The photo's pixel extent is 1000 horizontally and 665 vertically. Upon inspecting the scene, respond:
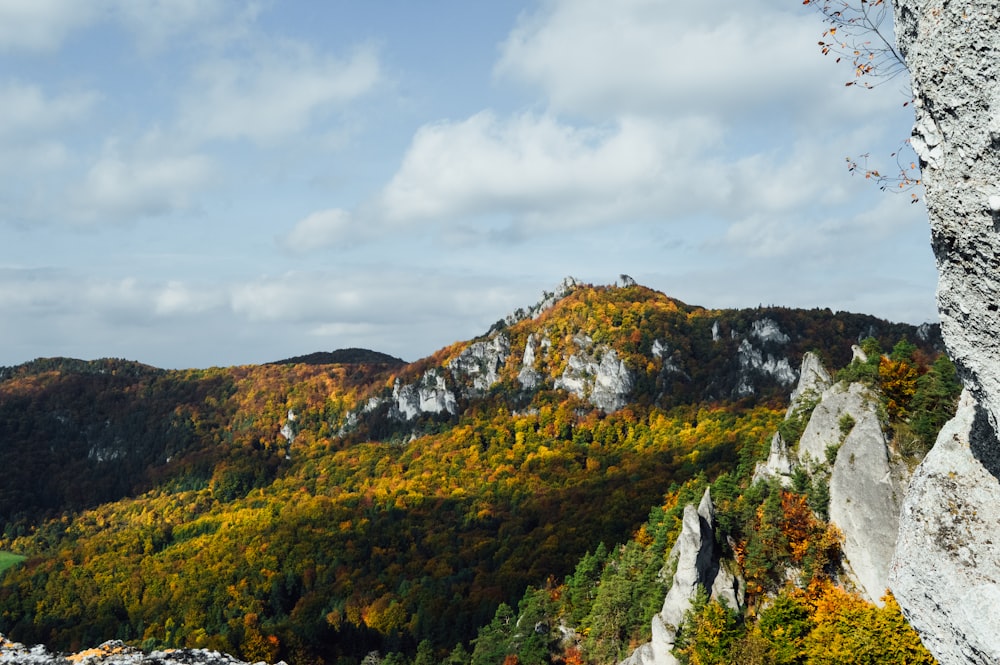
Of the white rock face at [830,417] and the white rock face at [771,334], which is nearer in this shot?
the white rock face at [830,417]

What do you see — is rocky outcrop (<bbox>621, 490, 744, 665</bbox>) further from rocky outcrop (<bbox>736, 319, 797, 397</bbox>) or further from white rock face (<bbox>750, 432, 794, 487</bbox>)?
rocky outcrop (<bbox>736, 319, 797, 397</bbox>)

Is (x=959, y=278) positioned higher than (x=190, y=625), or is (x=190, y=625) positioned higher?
(x=959, y=278)

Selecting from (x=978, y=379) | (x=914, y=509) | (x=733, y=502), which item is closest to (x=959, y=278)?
(x=978, y=379)

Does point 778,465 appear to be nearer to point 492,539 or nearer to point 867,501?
point 867,501

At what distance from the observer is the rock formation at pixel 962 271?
23.5 feet

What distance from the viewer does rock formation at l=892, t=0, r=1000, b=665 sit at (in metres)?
7.17

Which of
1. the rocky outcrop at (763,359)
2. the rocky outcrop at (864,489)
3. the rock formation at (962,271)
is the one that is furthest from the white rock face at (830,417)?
the rocky outcrop at (763,359)

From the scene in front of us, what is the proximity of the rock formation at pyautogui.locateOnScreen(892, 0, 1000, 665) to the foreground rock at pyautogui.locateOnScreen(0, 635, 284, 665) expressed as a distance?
36021mm

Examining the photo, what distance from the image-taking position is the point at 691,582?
4197 centimetres

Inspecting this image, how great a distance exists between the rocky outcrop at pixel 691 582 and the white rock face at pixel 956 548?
33.7 meters

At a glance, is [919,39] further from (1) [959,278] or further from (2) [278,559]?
(2) [278,559]

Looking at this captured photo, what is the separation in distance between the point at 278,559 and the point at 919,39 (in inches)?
5468

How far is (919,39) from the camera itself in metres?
7.73

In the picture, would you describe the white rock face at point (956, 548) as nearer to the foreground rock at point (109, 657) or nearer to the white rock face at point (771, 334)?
the foreground rock at point (109, 657)
